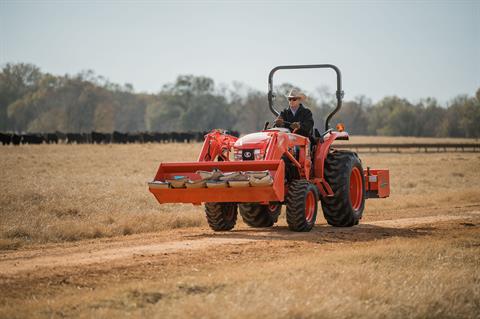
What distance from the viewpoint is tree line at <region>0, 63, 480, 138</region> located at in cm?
11525

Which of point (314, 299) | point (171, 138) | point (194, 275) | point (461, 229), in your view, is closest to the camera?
point (314, 299)

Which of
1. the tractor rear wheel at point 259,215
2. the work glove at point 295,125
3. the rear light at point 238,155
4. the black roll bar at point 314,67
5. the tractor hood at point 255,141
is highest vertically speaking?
the black roll bar at point 314,67

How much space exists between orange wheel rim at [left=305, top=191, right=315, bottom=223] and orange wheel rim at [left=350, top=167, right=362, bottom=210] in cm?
248

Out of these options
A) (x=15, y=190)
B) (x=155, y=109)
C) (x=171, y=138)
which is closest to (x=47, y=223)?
(x=15, y=190)

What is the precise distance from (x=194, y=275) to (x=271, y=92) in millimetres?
6979

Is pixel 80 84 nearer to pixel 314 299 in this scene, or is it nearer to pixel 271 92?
pixel 271 92

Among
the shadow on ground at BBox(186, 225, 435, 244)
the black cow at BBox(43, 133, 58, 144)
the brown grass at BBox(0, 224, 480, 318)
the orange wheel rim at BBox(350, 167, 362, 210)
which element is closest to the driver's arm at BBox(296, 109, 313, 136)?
the shadow on ground at BBox(186, 225, 435, 244)

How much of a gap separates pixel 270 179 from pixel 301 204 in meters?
0.99

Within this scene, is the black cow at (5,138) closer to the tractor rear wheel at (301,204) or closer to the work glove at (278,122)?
the work glove at (278,122)

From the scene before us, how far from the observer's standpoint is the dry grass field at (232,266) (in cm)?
808

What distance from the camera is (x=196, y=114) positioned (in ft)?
458

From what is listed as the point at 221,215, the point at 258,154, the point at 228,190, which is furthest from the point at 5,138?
the point at 228,190

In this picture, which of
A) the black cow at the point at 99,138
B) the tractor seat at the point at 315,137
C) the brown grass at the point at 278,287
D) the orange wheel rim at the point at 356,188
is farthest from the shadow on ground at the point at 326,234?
the black cow at the point at 99,138

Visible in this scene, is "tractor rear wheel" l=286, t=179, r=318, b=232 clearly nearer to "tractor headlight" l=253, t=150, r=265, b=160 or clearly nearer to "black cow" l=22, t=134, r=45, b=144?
"tractor headlight" l=253, t=150, r=265, b=160
